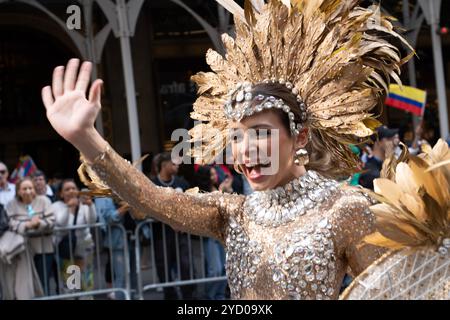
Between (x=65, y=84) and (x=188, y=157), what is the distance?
3.08 feet

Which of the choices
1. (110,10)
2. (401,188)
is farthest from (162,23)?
(401,188)

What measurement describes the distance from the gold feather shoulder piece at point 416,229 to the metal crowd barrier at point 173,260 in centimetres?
564

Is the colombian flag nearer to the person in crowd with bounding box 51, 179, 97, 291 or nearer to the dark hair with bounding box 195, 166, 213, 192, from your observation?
the dark hair with bounding box 195, 166, 213, 192

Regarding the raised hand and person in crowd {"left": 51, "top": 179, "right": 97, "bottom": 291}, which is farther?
person in crowd {"left": 51, "top": 179, "right": 97, "bottom": 291}

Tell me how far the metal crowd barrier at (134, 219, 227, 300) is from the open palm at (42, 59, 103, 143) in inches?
207

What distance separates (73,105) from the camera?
8.64 feet

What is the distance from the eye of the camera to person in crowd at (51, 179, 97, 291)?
7766 millimetres

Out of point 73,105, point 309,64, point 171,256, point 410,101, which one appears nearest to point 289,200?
point 309,64

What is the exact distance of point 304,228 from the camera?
10.1 feet

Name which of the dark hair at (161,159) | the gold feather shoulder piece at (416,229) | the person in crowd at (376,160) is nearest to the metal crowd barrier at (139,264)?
the dark hair at (161,159)

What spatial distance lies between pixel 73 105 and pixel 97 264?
5.46m

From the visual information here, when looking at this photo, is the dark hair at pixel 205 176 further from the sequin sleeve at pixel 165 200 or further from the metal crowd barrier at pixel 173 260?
the sequin sleeve at pixel 165 200

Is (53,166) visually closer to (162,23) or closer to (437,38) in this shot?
(162,23)

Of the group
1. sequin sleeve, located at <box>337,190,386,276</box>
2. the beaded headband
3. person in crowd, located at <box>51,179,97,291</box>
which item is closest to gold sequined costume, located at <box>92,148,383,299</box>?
sequin sleeve, located at <box>337,190,386,276</box>
